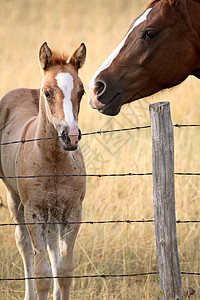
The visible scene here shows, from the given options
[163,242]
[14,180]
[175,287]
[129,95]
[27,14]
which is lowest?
[175,287]

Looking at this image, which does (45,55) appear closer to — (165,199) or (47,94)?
(47,94)

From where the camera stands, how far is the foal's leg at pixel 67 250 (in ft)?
11.8

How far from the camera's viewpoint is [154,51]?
11.5 feet

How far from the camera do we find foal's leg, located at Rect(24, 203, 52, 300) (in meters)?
3.55

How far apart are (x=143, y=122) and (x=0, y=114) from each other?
2.80 metres

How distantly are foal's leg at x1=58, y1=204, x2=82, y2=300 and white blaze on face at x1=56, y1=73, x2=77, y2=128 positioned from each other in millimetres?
815

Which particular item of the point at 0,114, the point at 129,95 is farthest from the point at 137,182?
the point at 129,95

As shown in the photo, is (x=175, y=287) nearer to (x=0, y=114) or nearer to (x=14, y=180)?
(x=14, y=180)

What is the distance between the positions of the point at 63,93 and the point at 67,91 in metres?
0.03

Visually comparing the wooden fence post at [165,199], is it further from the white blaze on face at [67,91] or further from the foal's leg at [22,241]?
the foal's leg at [22,241]

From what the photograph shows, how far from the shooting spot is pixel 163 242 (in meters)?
2.84

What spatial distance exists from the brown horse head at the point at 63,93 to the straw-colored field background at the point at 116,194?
720 millimetres

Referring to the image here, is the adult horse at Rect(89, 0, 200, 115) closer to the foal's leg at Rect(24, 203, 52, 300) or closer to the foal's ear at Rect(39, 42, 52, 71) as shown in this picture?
the foal's ear at Rect(39, 42, 52, 71)

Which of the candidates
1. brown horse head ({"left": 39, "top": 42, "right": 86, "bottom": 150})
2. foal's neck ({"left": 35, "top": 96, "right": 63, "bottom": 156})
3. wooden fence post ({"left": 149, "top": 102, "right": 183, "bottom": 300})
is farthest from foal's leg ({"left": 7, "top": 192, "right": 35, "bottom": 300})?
wooden fence post ({"left": 149, "top": 102, "right": 183, "bottom": 300})
